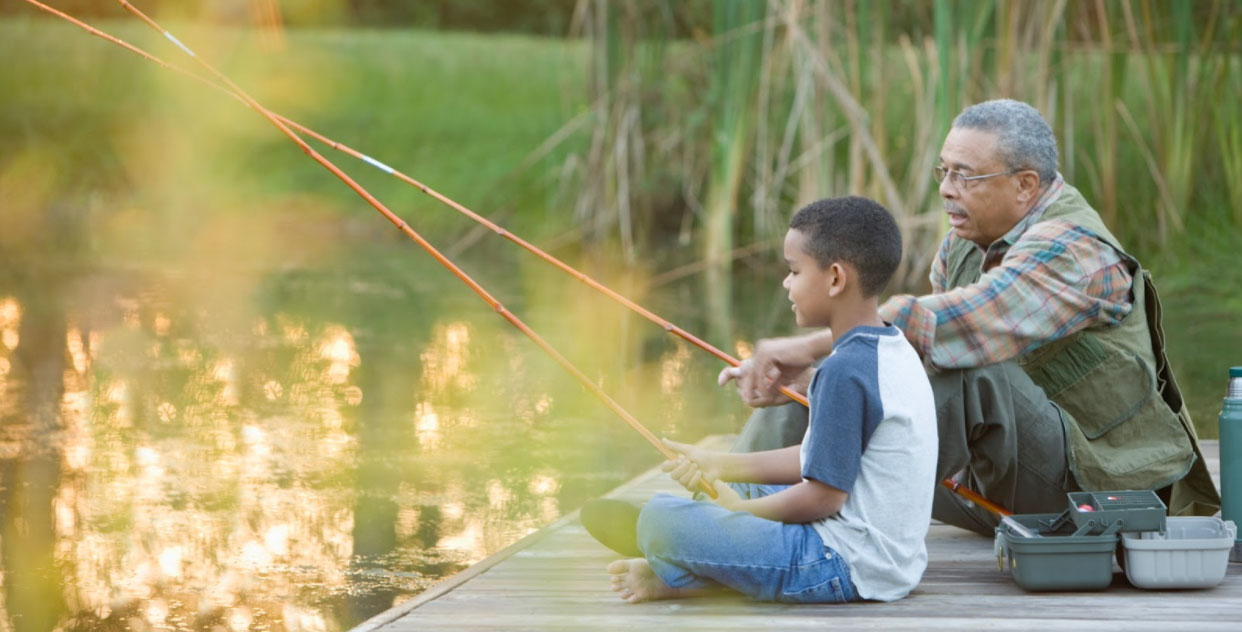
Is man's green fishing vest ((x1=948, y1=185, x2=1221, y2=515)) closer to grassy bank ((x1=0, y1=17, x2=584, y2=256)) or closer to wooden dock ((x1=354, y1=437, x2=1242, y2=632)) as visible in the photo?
wooden dock ((x1=354, y1=437, x2=1242, y2=632))

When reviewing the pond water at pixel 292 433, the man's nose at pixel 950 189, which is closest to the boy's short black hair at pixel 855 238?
the man's nose at pixel 950 189

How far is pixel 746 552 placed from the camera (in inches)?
96.9

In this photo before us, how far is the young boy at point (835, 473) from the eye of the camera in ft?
7.72

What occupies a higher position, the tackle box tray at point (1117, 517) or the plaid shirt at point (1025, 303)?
the plaid shirt at point (1025, 303)

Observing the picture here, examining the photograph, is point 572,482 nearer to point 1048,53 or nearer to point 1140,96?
point 1048,53

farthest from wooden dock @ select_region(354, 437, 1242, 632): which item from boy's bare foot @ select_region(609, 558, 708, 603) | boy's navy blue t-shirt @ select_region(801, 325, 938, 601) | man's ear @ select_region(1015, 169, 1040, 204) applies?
man's ear @ select_region(1015, 169, 1040, 204)

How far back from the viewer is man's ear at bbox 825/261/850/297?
7.79 feet

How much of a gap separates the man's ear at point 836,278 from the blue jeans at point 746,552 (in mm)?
328

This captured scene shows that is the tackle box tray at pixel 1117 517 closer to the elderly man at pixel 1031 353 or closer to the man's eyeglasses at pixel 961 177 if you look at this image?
the elderly man at pixel 1031 353

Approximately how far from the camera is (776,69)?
840 centimetres

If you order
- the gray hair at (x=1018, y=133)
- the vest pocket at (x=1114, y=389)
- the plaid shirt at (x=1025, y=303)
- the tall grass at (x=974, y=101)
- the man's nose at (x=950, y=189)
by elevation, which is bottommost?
the vest pocket at (x=1114, y=389)

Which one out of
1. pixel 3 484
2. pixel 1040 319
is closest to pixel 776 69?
pixel 3 484

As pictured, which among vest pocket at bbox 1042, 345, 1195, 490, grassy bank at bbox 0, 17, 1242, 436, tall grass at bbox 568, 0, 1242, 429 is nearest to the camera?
vest pocket at bbox 1042, 345, 1195, 490

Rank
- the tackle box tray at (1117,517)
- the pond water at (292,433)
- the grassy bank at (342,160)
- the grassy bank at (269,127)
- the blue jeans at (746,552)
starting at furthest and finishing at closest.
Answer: the grassy bank at (269,127) < the grassy bank at (342,160) < the pond water at (292,433) < the tackle box tray at (1117,517) < the blue jeans at (746,552)
